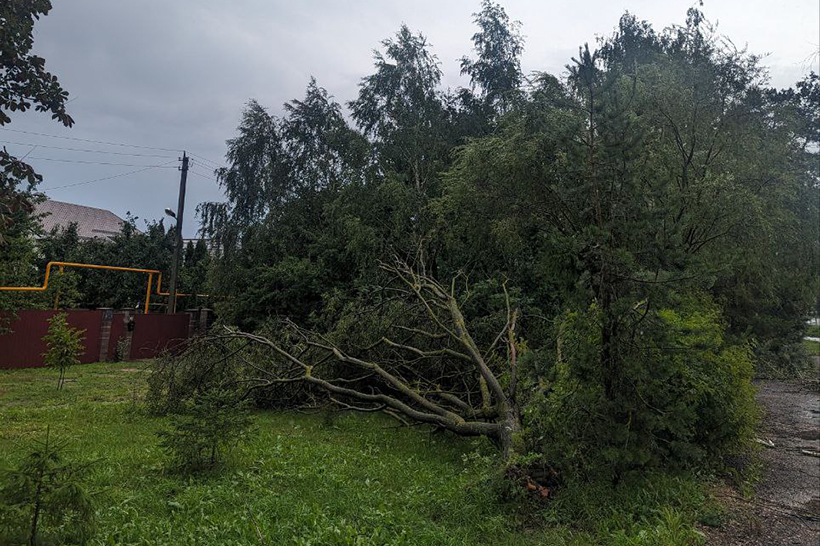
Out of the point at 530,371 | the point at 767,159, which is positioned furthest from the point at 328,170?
the point at 530,371

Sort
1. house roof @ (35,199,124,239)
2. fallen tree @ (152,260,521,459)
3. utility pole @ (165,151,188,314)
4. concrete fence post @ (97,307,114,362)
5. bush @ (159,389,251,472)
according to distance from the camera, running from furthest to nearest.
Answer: house roof @ (35,199,124,239) < utility pole @ (165,151,188,314) < concrete fence post @ (97,307,114,362) < fallen tree @ (152,260,521,459) < bush @ (159,389,251,472)

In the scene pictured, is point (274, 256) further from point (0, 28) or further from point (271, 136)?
point (0, 28)

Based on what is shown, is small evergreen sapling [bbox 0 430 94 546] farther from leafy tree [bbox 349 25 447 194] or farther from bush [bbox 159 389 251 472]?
leafy tree [bbox 349 25 447 194]

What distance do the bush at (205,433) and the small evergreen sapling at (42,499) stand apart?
1973mm

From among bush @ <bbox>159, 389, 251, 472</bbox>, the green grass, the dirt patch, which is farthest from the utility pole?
the dirt patch

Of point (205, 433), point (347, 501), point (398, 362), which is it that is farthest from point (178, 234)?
point (347, 501)

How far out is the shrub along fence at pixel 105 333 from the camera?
12.2 metres

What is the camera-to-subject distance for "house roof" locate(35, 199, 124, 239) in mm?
29834

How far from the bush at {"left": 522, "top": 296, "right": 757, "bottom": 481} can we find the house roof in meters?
31.5

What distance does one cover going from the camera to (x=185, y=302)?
68.0 ft

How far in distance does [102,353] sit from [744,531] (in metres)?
15.2

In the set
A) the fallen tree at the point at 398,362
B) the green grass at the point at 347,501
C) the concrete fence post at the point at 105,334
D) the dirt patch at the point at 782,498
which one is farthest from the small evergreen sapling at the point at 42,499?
the concrete fence post at the point at 105,334

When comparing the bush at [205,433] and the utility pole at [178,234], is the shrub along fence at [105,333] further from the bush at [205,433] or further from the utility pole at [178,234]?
the bush at [205,433]

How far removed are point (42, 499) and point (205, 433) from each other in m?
2.15
